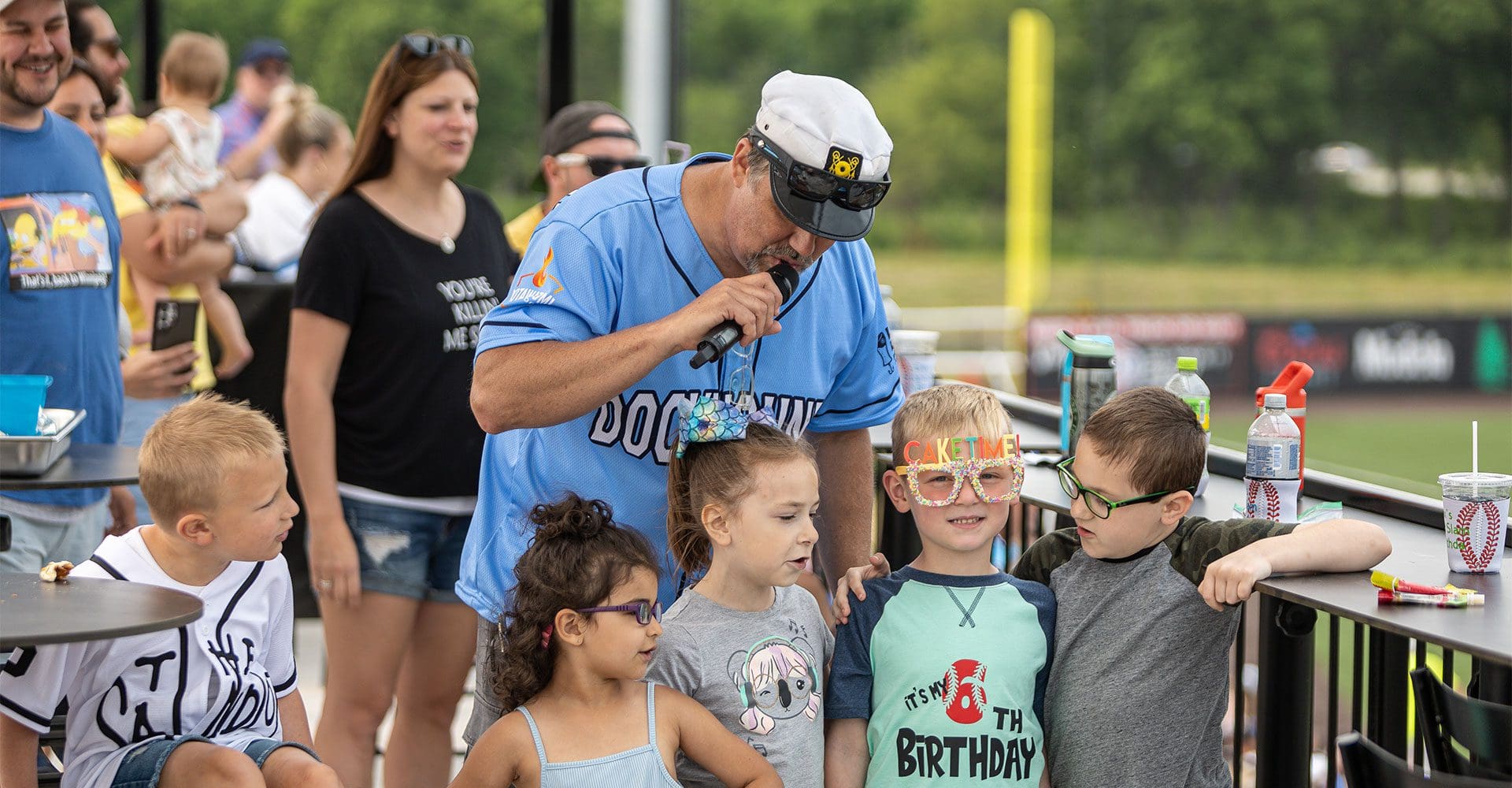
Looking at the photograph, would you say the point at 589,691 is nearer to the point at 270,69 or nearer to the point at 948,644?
the point at 948,644

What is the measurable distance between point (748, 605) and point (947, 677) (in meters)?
0.31

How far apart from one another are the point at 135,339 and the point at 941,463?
269 cm

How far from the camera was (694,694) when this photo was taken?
6.89 feet

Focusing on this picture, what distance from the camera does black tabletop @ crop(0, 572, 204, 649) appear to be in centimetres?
167

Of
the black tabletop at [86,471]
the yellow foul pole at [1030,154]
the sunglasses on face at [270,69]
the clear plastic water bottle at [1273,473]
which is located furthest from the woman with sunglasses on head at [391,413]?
the yellow foul pole at [1030,154]

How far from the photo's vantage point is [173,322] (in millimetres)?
3463

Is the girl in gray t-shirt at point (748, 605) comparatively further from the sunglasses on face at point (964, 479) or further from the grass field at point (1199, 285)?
the grass field at point (1199, 285)

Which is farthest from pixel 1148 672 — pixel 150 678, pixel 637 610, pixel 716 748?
pixel 150 678

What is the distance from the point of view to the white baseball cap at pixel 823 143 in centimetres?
198

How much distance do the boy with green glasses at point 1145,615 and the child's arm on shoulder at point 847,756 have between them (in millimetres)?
288

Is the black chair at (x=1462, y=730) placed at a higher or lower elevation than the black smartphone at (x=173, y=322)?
lower

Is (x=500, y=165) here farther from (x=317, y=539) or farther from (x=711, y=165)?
(x=711, y=165)

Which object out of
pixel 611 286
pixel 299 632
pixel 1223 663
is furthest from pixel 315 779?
pixel 299 632

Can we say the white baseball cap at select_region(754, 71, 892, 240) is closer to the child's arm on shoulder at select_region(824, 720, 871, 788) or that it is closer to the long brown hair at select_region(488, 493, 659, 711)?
the long brown hair at select_region(488, 493, 659, 711)
